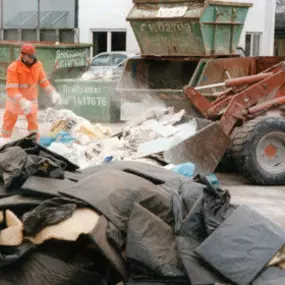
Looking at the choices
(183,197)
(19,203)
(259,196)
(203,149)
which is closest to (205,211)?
(183,197)

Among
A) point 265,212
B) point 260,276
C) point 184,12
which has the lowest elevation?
point 265,212

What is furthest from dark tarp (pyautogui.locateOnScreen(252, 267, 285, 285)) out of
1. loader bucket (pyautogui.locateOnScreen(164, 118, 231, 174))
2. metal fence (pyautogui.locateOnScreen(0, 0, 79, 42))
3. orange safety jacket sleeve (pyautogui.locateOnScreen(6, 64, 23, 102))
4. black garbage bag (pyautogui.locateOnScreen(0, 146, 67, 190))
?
metal fence (pyautogui.locateOnScreen(0, 0, 79, 42))

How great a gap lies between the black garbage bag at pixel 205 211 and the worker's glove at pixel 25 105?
15.3 feet

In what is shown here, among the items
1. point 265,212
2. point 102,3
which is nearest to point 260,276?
point 265,212

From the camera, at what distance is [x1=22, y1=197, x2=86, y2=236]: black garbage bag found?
3709 millimetres

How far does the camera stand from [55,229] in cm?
373

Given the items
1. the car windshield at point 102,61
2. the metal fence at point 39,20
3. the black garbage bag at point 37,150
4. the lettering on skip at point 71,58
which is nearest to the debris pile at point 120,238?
the black garbage bag at point 37,150

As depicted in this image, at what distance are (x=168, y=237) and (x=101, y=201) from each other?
460 millimetres

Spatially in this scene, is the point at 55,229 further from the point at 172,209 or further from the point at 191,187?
the point at 191,187

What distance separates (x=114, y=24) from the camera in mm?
22703

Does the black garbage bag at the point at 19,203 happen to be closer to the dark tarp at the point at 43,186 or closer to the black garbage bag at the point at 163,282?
the dark tarp at the point at 43,186

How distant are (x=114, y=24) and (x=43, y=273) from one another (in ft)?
64.4

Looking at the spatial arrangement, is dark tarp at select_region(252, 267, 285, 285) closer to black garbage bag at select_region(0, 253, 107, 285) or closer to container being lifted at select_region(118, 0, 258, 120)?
black garbage bag at select_region(0, 253, 107, 285)

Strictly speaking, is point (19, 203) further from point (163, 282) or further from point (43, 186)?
point (163, 282)
